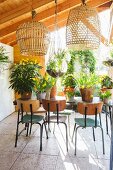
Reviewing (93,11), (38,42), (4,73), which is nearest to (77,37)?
(93,11)

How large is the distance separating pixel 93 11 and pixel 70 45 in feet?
1.53

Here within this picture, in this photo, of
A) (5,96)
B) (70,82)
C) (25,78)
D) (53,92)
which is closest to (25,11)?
(25,78)

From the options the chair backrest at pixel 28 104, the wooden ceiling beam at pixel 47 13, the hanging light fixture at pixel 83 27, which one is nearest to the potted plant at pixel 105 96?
the chair backrest at pixel 28 104

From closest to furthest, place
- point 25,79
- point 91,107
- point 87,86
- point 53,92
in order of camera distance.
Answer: point 91,107 → point 87,86 → point 53,92 → point 25,79

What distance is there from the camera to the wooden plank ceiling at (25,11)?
4.20m

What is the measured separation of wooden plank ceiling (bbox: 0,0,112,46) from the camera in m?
4.20

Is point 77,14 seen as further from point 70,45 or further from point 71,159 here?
point 71,159

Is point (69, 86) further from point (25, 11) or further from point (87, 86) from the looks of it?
point (25, 11)

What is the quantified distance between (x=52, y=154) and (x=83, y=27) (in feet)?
6.69

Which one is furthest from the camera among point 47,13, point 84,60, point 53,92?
point 84,60

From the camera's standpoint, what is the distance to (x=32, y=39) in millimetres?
2682

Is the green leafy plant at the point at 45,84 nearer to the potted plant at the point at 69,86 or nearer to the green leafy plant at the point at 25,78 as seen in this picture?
the green leafy plant at the point at 25,78

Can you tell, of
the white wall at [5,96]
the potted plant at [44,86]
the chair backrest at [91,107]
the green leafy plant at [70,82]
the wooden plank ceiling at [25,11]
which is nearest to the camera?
the chair backrest at [91,107]

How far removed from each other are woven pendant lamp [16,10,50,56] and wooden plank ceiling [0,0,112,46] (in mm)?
1461
